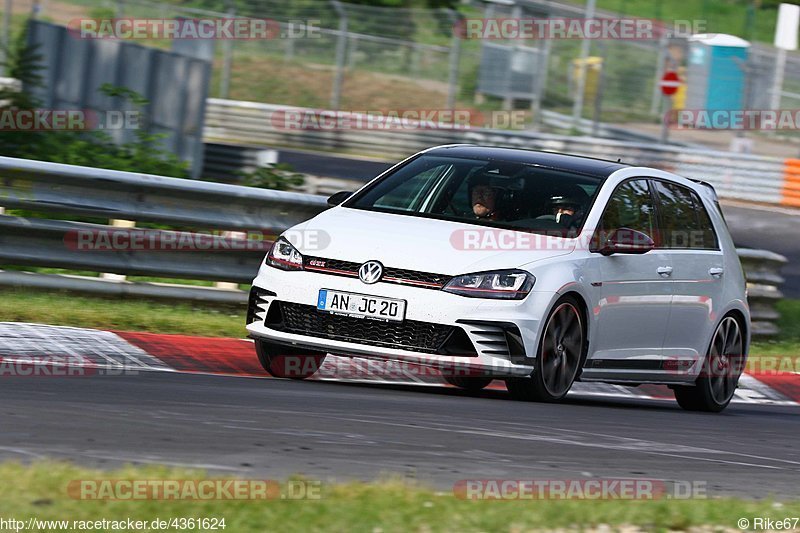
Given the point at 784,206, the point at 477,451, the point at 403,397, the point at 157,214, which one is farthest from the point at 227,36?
the point at 477,451

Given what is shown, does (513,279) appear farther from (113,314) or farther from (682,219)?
(113,314)

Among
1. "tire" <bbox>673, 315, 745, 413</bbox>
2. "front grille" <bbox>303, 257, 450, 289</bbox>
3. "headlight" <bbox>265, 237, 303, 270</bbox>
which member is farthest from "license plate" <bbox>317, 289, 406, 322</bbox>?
"tire" <bbox>673, 315, 745, 413</bbox>

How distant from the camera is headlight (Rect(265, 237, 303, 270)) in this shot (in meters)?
8.34

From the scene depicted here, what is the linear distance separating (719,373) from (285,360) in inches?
131

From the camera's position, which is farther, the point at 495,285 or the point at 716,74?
the point at 716,74

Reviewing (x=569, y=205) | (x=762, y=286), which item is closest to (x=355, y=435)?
(x=569, y=205)

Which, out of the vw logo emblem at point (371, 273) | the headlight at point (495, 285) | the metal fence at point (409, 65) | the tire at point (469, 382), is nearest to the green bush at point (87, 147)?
the tire at point (469, 382)

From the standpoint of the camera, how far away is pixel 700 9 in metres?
54.0

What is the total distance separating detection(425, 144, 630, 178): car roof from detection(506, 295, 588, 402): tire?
108 cm

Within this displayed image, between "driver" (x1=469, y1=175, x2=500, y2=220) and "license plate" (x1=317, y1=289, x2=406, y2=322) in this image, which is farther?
"driver" (x1=469, y1=175, x2=500, y2=220)

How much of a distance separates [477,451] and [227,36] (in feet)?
77.4

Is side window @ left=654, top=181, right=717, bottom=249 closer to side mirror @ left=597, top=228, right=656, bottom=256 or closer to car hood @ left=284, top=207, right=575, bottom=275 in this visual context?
side mirror @ left=597, top=228, right=656, bottom=256

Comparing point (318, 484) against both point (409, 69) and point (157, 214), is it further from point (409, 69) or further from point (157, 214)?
point (409, 69)

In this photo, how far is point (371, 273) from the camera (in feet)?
26.3
